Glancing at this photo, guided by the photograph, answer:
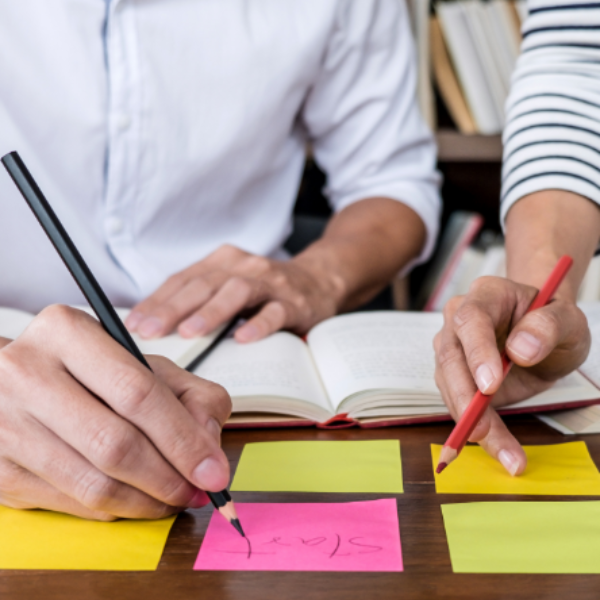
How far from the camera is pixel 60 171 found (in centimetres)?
83

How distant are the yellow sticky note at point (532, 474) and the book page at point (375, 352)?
0.27ft

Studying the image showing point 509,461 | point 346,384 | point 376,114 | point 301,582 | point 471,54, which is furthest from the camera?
point 471,54

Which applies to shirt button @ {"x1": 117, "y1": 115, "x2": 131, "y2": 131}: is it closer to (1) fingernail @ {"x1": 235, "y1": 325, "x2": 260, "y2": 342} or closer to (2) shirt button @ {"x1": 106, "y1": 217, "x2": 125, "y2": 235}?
(2) shirt button @ {"x1": 106, "y1": 217, "x2": 125, "y2": 235}

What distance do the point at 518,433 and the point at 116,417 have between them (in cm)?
34

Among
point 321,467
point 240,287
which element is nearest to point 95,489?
point 321,467

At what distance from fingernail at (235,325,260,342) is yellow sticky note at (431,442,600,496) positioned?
0.88ft

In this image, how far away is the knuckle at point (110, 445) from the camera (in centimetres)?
37

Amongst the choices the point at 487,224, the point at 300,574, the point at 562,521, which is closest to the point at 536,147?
the point at 562,521

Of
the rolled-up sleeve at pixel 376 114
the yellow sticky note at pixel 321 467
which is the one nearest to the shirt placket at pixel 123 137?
the rolled-up sleeve at pixel 376 114

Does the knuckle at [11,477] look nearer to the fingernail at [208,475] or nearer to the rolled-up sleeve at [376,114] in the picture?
the fingernail at [208,475]

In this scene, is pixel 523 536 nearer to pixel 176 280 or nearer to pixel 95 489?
pixel 95 489

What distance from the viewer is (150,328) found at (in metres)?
0.70

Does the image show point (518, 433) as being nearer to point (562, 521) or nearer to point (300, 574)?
point (562, 521)

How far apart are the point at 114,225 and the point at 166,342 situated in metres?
0.25
